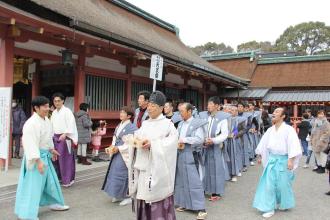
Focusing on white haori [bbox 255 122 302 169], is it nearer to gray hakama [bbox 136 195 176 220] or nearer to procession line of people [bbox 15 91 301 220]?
procession line of people [bbox 15 91 301 220]

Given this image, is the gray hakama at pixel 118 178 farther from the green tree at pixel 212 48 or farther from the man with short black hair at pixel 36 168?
the green tree at pixel 212 48

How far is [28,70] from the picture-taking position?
10.3m

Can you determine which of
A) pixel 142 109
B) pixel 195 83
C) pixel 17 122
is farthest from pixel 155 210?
pixel 195 83

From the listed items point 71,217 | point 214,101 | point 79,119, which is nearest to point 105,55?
point 79,119

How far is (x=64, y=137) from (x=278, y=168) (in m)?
3.61

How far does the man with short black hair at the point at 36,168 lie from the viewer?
14.2 ft

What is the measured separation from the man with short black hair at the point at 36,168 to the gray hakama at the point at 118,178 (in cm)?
85

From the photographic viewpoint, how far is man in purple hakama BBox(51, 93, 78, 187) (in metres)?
6.21

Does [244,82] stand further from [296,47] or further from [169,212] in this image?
[296,47]

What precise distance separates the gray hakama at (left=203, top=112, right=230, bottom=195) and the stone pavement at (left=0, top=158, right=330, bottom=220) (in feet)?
0.84

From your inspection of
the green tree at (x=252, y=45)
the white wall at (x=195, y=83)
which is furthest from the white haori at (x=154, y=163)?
the green tree at (x=252, y=45)

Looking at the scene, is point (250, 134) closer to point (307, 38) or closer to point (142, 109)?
point (142, 109)

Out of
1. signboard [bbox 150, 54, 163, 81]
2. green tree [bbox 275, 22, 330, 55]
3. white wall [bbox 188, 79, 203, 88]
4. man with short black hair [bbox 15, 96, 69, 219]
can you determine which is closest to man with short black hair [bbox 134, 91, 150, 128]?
signboard [bbox 150, 54, 163, 81]

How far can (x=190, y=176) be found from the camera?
480cm
